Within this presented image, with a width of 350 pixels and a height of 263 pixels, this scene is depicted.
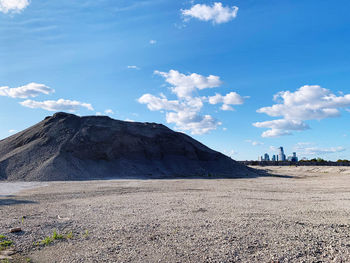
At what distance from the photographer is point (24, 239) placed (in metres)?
7.75

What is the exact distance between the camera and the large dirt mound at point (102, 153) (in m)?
36.8

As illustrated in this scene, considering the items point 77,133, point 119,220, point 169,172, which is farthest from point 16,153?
point 119,220

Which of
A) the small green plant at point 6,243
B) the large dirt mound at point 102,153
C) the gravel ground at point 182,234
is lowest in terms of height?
the gravel ground at point 182,234

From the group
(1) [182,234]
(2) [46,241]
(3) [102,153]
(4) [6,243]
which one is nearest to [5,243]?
(4) [6,243]

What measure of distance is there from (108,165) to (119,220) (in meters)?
33.0

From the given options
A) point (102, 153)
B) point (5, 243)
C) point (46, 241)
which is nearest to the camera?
point (5, 243)

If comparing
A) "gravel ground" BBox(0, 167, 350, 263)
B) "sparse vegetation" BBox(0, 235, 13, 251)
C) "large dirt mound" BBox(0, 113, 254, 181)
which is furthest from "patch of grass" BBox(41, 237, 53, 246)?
"large dirt mound" BBox(0, 113, 254, 181)

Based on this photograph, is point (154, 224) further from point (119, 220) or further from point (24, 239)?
point (24, 239)

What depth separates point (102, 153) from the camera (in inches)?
1700

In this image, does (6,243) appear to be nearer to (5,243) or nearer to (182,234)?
(5,243)

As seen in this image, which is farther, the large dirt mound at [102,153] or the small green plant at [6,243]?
the large dirt mound at [102,153]

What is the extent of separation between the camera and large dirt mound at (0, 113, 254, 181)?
36.8 m

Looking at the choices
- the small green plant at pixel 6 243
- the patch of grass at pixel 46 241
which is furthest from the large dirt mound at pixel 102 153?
the patch of grass at pixel 46 241

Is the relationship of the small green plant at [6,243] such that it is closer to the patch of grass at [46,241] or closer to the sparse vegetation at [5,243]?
the sparse vegetation at [5,243]
